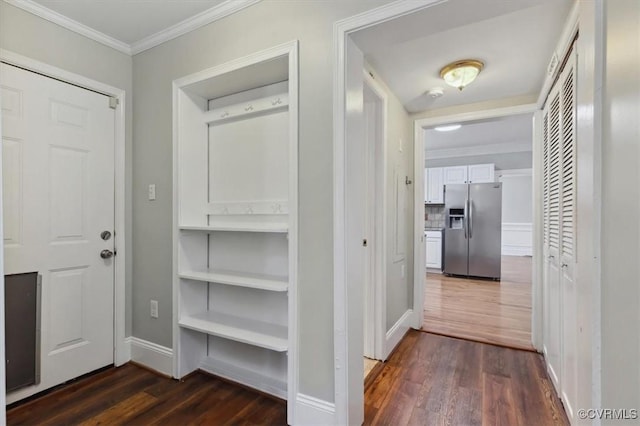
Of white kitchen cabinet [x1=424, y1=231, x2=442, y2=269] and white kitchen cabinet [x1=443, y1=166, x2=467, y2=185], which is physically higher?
white kitchen cabinet [x1=443, y1=166, x2=467, y2=185]

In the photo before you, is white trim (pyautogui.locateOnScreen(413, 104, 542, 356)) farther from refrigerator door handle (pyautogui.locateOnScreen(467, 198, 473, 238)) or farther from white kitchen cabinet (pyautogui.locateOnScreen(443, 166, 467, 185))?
white kitchen cabinet (pyautogui.locateOnScreen(443, 166, 467, 185))

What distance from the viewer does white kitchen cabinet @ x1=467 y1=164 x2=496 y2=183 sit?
222 inches

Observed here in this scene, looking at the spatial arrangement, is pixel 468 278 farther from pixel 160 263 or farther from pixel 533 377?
pixel 160 263

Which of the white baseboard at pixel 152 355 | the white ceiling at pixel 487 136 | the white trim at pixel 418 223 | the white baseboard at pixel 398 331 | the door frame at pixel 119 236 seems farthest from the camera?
the white ceiling at pixel 487 136

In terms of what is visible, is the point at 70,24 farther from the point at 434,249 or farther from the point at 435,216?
the point at 435,216

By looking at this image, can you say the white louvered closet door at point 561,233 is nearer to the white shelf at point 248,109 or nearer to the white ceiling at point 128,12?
the white shelf at point 248,109

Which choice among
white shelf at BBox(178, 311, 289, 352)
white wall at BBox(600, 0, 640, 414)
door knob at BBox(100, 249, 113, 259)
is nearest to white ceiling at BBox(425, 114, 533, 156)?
white wall at BBox(600, 0, 640, 414)

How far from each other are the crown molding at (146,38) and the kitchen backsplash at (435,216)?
564cm

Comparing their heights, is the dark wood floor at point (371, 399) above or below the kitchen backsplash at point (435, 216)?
below

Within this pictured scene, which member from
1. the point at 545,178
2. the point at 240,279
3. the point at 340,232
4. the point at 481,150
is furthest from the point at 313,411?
the point at 481,150

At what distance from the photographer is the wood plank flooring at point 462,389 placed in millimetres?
1770

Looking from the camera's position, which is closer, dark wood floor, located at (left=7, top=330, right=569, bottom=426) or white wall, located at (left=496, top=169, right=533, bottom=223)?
dark wood floor, located at (left=7, top=330, right=569, bottom=426)

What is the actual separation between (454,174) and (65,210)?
5886 mm

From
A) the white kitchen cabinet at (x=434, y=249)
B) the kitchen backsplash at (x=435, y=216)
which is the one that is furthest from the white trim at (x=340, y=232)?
the kitchen backsplash at (x=435, y=216)
